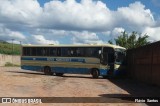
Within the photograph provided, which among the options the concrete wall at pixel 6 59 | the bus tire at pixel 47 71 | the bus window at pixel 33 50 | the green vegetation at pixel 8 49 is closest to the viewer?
the bus tire at pixel 47 71

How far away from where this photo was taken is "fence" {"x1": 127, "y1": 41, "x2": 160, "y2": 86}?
88.4ft

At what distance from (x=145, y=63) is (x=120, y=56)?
473 cm

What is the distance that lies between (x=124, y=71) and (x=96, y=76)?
323 centimetres

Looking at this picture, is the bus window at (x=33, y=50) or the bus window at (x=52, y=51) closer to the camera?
the bus window at (x=52, y=51)

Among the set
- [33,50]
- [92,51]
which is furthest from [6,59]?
[92,51]

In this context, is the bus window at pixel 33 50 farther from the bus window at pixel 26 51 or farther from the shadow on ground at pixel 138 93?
the shadow on ground at pixel 138 93

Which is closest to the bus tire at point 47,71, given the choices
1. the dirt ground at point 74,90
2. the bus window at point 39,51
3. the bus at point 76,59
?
the bus at point 76,59

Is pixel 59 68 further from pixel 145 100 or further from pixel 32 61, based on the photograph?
pixel 145 100

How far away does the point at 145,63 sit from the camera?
30719 millimetres

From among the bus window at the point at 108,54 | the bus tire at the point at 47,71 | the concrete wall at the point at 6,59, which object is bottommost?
the bus tire at the point at 47,71

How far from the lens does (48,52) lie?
1505 inches

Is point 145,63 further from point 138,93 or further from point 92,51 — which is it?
point 138,93

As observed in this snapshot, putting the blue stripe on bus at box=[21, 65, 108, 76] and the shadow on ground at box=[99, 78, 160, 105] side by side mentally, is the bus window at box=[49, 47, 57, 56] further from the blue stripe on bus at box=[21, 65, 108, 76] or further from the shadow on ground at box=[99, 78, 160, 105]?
the shadow on ground at box=[99, 78, 160, 105]

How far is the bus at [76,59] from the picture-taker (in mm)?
34469
